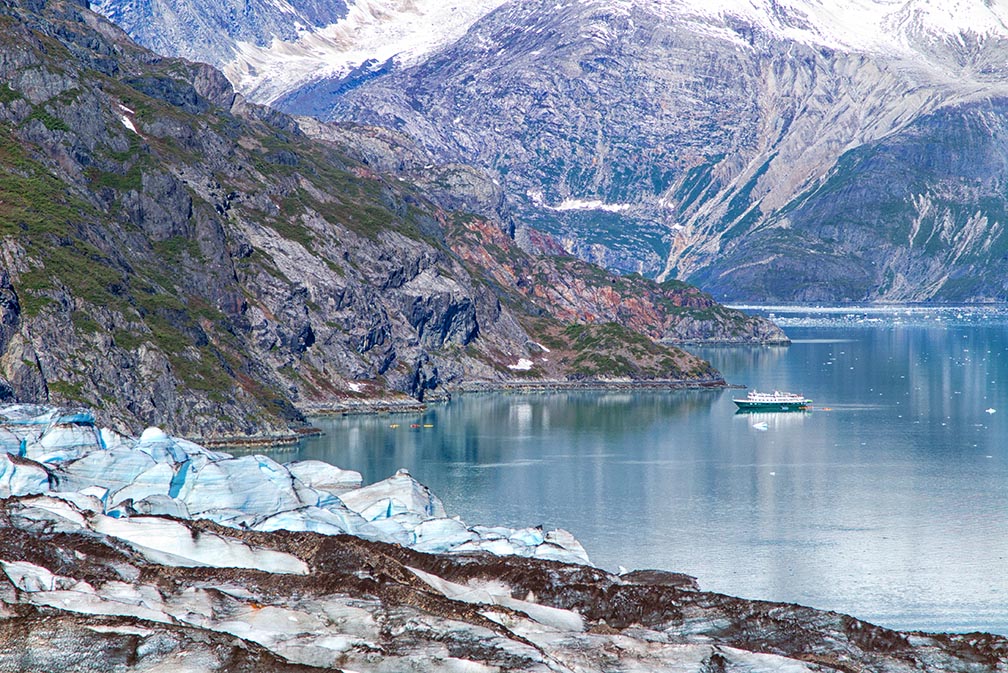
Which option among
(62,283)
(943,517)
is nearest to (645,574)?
(943,517)

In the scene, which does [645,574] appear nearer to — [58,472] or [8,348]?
[58,472]

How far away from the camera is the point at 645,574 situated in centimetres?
10869

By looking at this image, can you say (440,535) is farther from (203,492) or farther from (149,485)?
(149,485)

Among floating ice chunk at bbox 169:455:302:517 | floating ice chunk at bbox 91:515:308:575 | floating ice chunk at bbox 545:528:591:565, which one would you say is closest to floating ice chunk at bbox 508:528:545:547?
floating ice chunk at bbox 545:528:591:565

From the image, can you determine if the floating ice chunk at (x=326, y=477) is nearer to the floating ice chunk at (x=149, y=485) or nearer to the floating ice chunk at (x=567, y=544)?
the floating ice chunk at (x=149, y=485)

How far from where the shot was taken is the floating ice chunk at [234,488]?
10494 cm

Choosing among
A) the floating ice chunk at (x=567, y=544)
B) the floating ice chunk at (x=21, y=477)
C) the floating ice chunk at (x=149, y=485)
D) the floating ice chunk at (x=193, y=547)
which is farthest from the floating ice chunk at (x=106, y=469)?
the floating ice chunk at (x=567, y=544)

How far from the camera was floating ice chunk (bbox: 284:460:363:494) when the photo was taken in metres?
126

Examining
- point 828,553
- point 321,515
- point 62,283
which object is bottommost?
point 828,553

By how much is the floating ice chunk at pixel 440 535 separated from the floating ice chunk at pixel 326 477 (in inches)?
907

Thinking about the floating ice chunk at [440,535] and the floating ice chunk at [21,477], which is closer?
the floating ice chunk at [21,477]

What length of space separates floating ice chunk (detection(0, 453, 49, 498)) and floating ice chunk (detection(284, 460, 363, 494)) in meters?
32.6

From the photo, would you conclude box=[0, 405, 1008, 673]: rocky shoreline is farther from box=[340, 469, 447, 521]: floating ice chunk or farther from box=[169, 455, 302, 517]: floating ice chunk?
box=[340, 469, 447, 521]: floating ice chunk

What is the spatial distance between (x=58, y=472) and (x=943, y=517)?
87.8 m
